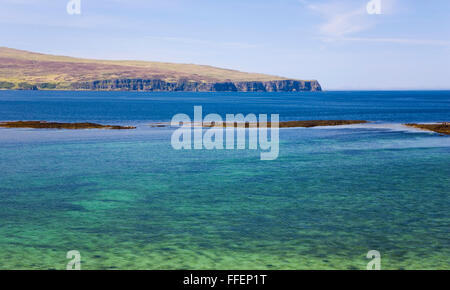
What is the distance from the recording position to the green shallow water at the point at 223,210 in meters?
16.8

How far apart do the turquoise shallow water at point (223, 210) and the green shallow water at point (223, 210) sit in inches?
2.4

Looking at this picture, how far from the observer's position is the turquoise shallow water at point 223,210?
16844 millimetres

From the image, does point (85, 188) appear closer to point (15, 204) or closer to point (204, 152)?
point (15, 204)

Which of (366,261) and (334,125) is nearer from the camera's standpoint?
(366,261)

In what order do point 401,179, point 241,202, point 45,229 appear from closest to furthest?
point 45,229
point 241,202
point 401,179

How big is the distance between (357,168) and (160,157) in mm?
17169

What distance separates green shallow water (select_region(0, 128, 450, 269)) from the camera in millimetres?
16844

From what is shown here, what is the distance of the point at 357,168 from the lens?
3566 centimetres

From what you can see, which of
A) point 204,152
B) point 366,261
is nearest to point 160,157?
point 204,152

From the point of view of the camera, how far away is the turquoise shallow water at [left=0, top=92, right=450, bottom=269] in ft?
55.3

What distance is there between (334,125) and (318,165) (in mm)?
45707

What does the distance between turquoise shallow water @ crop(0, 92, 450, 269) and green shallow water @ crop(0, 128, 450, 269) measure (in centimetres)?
6

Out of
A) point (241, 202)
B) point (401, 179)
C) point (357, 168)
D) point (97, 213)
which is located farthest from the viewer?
point (357, 168)

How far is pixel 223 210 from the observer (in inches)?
918
